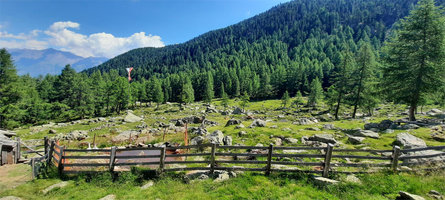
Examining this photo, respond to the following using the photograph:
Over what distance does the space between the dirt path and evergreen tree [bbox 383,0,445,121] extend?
37900 mm

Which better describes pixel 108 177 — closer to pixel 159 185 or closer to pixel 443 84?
pixel 159 185

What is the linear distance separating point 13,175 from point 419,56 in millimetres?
40530

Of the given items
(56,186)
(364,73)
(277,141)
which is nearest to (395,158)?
(277,141)

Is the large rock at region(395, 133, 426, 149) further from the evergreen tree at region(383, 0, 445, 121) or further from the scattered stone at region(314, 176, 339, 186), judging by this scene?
the evergreen tree at region(383, 0, 445, 121)

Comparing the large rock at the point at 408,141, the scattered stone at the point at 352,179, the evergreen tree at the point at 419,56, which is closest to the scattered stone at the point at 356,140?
the large rock at the point at 408,141

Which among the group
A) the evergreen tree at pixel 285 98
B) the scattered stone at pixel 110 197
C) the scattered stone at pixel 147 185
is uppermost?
the evergreen tree at pixel 285 98

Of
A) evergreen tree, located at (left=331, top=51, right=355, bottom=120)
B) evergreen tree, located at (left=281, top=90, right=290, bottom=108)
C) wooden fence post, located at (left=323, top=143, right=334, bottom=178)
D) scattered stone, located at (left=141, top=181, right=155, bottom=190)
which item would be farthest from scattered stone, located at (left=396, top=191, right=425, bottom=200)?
evergreen tree, located at (left=281, top=90, right=290, bottom=108)

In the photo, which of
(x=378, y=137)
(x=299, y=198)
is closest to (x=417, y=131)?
(x=378, y=137)

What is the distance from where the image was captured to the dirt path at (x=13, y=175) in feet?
33.2

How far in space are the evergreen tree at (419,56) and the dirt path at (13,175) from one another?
37900 millimetres

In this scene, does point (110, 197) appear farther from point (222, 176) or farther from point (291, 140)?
point (291, 140)

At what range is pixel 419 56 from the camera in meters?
22.9

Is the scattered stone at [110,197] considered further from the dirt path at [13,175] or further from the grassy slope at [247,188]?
the dirt path at [13,175]

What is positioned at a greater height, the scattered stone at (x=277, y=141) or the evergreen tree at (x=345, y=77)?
the evergreen tree at (x=345, y=77)
